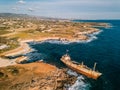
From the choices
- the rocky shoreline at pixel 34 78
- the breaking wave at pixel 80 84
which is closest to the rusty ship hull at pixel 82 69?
the breaking wave at pixel 80 84

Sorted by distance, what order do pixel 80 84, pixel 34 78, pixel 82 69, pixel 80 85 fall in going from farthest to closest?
pixel 82 69 → pixel 34 78 → pixel 80 84 → pixel 80 85

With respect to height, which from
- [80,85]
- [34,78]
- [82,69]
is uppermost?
[82,69]

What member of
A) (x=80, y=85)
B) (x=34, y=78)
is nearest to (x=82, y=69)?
(x=80, y=85)

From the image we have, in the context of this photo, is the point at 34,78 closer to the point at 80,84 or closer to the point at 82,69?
the point at 80,84

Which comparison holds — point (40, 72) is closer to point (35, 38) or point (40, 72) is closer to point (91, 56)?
point (91, 56)

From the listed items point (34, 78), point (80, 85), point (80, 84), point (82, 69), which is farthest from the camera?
point (82, 69)

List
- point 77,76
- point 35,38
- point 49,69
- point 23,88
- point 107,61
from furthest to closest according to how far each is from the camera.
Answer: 1. point 35,38
2. point 107,61
3. point 49,69
4. point 77,76
5. point 23,88

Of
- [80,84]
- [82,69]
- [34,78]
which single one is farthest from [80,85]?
[34,78]

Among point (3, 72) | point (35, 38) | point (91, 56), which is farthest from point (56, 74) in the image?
point (35, 38)

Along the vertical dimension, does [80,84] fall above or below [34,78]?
below

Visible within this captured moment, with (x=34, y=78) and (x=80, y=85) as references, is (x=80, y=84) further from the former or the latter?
(x=34, y=78)

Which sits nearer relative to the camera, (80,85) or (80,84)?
(80,85)
